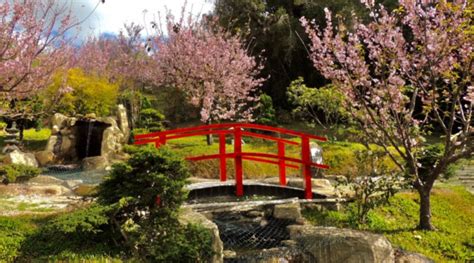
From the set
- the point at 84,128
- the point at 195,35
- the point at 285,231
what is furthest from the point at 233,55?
the point at 285,231

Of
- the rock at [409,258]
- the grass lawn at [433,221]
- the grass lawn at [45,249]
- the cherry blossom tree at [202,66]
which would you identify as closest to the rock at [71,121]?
the cherry blossom tree at [202,66]

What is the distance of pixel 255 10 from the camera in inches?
1080

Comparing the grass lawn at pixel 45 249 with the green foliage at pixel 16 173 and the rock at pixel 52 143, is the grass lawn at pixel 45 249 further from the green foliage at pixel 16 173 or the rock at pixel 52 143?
the rock at pixel 52 143

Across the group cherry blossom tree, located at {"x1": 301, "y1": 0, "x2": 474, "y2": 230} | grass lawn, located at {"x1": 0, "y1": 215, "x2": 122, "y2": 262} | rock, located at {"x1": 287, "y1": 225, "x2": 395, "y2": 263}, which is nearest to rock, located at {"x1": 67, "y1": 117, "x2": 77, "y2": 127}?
grass lawn, located at {"x1": 0, "y1": 215, "x2": 122, "y2": 262}

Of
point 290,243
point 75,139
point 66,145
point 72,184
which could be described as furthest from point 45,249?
point 75,139

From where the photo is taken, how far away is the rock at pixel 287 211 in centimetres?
800

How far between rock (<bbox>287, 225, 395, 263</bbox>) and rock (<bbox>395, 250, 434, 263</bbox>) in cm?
28

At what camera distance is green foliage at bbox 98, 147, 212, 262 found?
5391mm

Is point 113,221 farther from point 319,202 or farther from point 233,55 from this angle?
point 233,55

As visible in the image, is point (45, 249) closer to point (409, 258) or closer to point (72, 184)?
point (409, 258)

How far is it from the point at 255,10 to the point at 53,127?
606 inches

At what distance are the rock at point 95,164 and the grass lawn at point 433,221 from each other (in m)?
10.6

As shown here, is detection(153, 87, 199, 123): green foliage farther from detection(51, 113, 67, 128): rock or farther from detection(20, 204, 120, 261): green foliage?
detection(20, 204, 120, 261): green foliage

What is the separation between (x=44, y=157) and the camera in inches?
685
